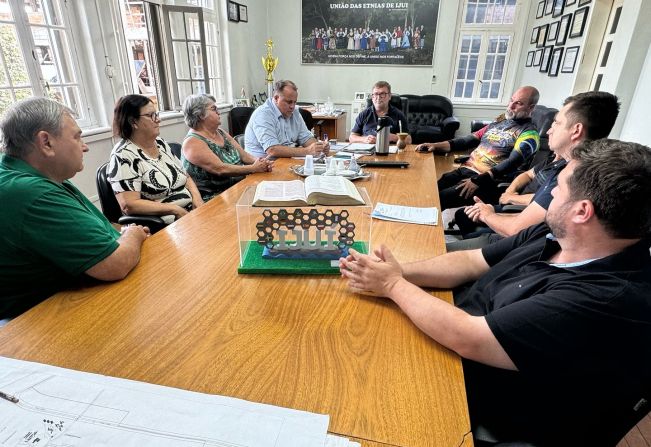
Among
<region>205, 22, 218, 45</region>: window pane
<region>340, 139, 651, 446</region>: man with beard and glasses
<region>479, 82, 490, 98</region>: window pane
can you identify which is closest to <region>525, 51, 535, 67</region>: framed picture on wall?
<region>479, 82, 490, 98</region>: window pane

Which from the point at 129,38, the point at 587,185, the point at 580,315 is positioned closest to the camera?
the point at 580,315

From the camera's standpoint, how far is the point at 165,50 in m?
4.08

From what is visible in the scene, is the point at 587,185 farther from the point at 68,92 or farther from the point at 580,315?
the point at 68,92

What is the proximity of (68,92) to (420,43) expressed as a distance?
16.8ft

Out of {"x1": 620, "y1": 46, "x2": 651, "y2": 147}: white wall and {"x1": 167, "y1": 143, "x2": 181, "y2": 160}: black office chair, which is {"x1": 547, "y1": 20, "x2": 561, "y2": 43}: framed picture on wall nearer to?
{"x1": 620, "y1": 46, "x2": 651, "y2": 147}: white wall

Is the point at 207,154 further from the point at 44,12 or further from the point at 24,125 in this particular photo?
the point at 44,12

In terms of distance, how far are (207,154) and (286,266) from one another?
4.91ft

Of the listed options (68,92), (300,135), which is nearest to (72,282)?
(300,135)

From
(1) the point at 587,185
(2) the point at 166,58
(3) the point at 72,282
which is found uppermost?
(2) the point at 166,58

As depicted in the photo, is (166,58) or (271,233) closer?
(271,233)

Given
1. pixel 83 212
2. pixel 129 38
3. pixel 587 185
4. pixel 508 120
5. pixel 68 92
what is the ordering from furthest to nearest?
pixel 129 38
pixel 68 92
pixel 508 120
pixel 83 212
pixel 587 185

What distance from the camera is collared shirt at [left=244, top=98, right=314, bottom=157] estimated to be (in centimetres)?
288

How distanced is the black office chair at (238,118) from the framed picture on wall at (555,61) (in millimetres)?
3897

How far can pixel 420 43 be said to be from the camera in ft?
19.9
